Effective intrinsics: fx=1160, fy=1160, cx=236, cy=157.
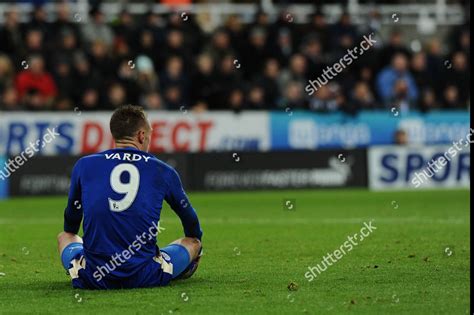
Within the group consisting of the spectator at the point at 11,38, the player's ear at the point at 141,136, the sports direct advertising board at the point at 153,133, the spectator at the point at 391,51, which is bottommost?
the sports direct advertising board at the point at 153,133

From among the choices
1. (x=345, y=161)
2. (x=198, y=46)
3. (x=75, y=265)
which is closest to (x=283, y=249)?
(x=75, y=265)

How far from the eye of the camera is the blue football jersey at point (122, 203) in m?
9.22

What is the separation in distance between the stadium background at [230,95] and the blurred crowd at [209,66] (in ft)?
0.10

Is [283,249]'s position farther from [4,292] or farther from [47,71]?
[47,71]

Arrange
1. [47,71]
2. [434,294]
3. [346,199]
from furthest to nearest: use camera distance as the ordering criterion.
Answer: [47,71]
[346,199]
[434,294]

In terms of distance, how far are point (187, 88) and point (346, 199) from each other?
4918 millimetres

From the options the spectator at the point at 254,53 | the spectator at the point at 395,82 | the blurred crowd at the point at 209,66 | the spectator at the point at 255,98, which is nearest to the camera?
the blurred crowd at the point at 209,66

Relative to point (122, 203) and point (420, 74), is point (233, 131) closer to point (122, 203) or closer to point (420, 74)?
point (420, 74)

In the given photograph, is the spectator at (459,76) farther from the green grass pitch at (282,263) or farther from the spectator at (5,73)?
the spectator at (5,73)

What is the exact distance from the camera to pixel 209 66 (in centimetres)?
2445

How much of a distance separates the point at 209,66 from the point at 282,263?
13181 mm

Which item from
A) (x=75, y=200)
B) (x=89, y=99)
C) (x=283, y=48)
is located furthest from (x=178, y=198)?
(x=283, y=48)

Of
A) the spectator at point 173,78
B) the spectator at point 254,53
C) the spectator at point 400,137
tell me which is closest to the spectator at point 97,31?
the spectator at point 173,78

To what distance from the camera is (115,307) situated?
8539 mm
